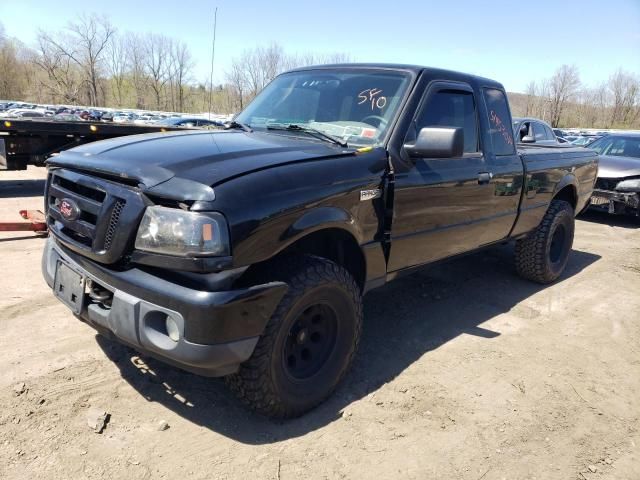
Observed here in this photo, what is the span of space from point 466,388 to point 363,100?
80.9 inches

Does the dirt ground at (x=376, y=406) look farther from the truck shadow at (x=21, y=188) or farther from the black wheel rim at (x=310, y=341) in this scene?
the truck shadow at (x=21, y=188)

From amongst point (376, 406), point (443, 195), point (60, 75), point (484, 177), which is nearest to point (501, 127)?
point (484, 177)

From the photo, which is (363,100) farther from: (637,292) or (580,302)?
(637,292)

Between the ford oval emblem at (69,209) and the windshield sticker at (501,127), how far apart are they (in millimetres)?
3316

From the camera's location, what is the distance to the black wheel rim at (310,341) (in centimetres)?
277

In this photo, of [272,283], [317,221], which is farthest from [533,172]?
[272,283]

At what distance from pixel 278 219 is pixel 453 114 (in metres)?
2.08

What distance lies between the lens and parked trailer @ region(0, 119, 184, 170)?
870 centimetres

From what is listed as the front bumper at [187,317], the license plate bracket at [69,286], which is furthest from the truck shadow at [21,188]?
the front bumper at [187,317]

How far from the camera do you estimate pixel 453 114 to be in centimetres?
388

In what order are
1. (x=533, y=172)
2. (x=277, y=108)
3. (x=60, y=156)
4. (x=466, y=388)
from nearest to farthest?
(x=60, y=156) < (x=466, y=388) < (x=277, y=108) < (x=533, y=172)

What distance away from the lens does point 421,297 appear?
4.87 m

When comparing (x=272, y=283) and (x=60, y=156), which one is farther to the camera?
(x=60, y=156)

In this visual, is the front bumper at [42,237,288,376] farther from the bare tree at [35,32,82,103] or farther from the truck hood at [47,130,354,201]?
the bare tree at [35,32,82,103]
